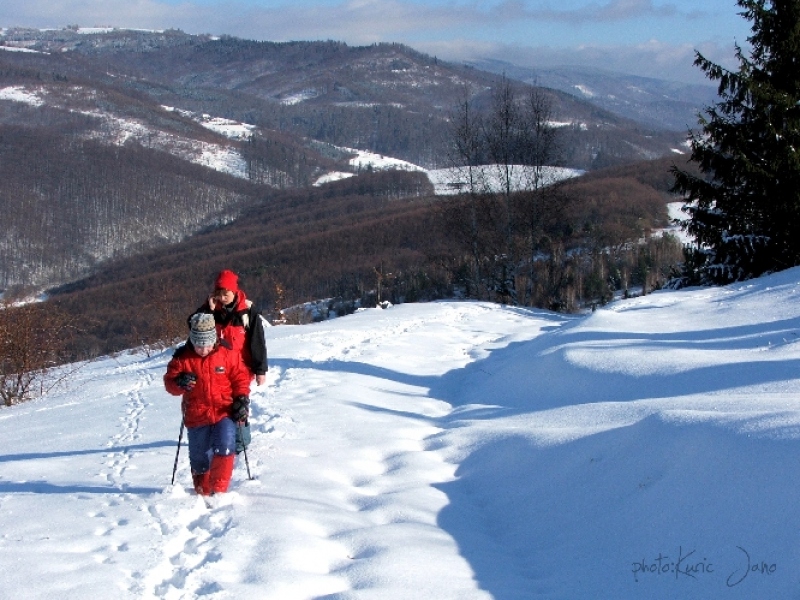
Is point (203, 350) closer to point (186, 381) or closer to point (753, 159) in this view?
point (186, 381)

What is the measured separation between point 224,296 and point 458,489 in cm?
261

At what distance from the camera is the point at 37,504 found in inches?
216

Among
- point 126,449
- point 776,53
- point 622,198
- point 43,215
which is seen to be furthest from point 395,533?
point 43,215

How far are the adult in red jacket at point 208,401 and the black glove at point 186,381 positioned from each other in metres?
0.02

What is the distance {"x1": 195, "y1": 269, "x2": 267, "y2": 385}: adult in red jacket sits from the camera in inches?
236

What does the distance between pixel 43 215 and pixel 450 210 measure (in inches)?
5027

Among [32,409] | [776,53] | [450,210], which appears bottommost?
[32,409]

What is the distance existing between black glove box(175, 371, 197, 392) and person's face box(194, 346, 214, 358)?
17 centimetres

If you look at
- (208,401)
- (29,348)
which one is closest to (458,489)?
(208,401)

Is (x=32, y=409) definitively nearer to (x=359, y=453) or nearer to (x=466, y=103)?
(x=359, y=453)

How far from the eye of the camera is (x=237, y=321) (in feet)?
19.9

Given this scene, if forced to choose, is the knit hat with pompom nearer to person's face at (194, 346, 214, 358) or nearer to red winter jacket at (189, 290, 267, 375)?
person's face at (194, 346, 214, 358)

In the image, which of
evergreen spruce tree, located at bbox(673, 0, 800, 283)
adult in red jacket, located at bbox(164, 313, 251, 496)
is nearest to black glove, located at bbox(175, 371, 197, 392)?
adult in red jacket, located at bbox(164, 313, 251, 496)

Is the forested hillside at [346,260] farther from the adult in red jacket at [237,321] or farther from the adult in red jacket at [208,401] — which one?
the adult in red jacket at [208,401]
